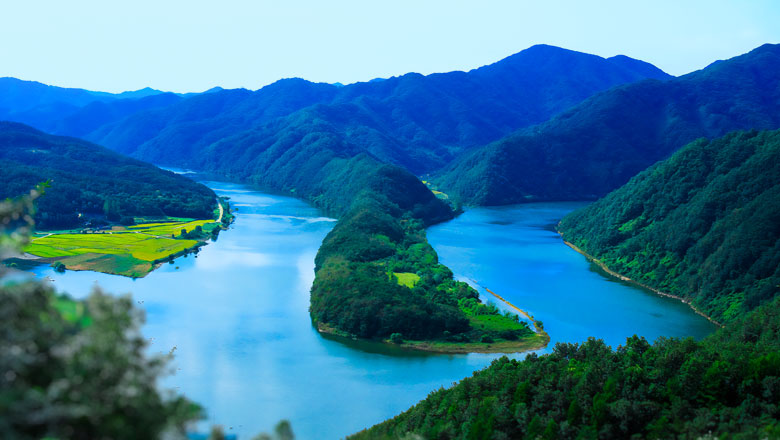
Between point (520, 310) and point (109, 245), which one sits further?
point (109, 245)

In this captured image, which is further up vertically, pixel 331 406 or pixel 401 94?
pixel 401 94

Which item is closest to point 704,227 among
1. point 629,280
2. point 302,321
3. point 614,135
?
point 629,280

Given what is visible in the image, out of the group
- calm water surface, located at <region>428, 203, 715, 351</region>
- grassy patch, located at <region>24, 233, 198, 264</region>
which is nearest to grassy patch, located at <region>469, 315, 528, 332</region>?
calm water surface, located at <region>428, 203, 715, 351</region>

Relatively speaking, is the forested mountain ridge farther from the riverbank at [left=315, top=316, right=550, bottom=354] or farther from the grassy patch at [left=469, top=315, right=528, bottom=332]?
the grassy patch at [left=469, top=315, right=528, bottom=332]

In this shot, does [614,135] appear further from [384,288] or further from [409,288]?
[384,288]

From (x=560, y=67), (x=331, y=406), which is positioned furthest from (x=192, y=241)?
(x=560, y=67)

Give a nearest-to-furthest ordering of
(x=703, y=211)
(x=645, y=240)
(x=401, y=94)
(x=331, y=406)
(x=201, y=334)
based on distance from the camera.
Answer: (x=331, y=406)
(x=201, y=334)
(x=703, y=211)
(x=645, y=240)
(x=401, y=94)

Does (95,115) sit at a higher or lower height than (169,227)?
higher

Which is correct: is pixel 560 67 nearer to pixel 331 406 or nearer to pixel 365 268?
pixel 365 268
